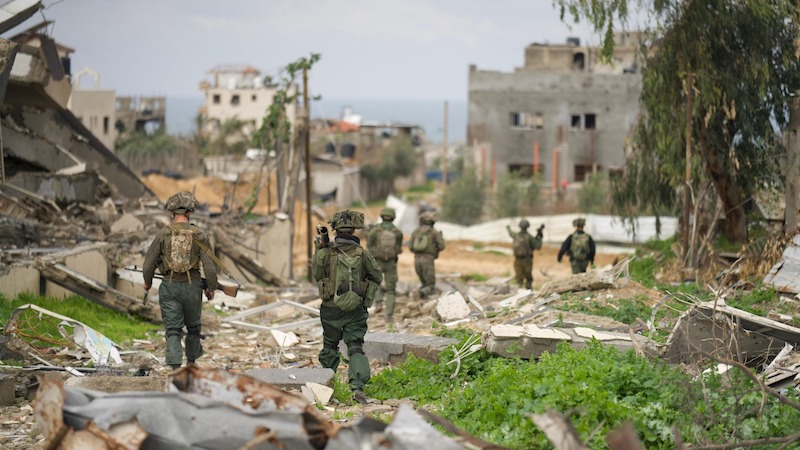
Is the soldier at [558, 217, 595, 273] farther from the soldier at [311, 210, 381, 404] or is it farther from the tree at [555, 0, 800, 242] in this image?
the soldier at [311, 210, 381, 404]

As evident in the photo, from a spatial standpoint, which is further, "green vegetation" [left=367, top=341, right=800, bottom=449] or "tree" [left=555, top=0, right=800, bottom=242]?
"tree" [left=555, top=0, right=800, bottom=242]

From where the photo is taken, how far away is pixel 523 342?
1016cm

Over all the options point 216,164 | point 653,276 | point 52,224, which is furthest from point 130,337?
point 216,164

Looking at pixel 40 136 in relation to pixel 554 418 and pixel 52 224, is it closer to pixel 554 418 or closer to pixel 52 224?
pixel 52 224

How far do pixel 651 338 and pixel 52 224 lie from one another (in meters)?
11.6

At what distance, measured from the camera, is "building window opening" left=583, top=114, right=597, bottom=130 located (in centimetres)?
4988

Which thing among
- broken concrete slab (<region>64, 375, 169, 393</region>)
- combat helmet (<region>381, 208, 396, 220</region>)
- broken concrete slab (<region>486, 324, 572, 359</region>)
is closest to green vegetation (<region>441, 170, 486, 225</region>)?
combat helmet (<region>381, 208, 396, 220</region>)

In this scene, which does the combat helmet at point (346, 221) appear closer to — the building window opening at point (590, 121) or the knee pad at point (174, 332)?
the knee pad at point (174, 332)

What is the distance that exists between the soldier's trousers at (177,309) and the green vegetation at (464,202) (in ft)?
120

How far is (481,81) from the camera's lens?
50062 millimetres

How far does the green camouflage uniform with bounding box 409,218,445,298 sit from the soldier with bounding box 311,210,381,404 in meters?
6.99

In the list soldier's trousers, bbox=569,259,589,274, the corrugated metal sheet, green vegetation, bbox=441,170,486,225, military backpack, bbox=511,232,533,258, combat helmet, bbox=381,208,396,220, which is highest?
combat helmet, bbox=381,208,396,220

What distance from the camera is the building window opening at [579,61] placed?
179 ft

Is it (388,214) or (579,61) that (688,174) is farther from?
(579,61)
